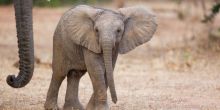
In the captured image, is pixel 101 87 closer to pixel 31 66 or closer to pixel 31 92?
pixel 31 66

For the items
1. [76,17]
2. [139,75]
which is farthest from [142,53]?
[76,17]

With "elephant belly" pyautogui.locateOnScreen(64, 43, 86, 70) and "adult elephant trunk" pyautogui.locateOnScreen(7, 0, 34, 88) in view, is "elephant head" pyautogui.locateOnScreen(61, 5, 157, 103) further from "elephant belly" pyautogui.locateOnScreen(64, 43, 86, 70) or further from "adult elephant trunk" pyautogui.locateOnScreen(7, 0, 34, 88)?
"adult elephant trunk" pyautogui.locateOnScreen(7, 0, 34, 88)

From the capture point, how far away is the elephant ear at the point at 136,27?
365 inches

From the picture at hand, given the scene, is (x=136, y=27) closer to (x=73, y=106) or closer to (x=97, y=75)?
(x=97, y=75)

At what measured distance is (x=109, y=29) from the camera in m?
8.91

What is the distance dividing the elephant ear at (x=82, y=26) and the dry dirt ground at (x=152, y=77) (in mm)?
1373

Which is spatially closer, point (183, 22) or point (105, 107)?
point (105, 107)

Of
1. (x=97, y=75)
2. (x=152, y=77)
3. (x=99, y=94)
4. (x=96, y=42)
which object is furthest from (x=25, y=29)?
(x=152, y=77)

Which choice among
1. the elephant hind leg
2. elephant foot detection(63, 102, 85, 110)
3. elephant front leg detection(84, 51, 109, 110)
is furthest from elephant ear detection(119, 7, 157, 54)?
elephant foot detection(63, 102, 85, 110)

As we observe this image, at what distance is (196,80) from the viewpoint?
13.6 m

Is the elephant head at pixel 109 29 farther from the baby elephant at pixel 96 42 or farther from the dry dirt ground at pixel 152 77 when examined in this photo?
the dry dirt ground at pixel 152 77

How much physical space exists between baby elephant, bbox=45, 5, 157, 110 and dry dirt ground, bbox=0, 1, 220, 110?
86 centimetres

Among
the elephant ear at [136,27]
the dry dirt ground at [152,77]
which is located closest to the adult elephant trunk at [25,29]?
the elephant ear at [136,27]

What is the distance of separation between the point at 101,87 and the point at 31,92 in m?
2.93
